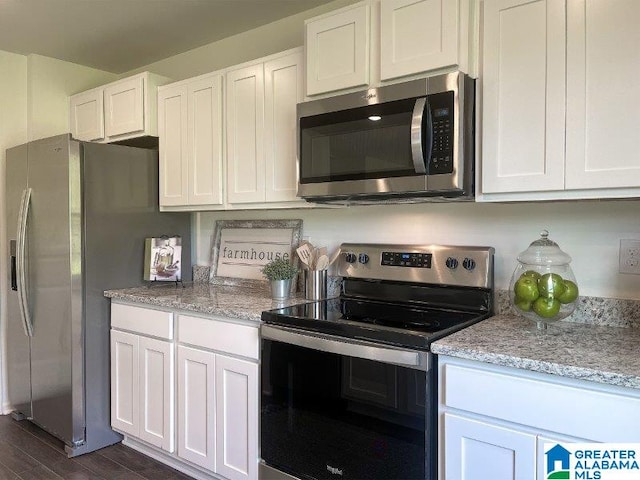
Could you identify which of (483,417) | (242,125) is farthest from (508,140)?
(242,125)

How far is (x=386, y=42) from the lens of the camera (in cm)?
199

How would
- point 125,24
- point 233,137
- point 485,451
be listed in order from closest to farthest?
1. point 485,451
2. point 233,137
3. point 125,24

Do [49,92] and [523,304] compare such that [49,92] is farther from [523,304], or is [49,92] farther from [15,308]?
[523,304]

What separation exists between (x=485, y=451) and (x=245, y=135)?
5.84 feet

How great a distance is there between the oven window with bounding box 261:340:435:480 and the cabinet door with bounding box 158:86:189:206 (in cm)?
123

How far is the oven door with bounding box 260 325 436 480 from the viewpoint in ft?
5.36

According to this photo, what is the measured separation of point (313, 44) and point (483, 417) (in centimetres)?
162

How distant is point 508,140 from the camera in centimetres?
176

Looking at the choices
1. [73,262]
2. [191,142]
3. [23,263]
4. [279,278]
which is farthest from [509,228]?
[23,263]

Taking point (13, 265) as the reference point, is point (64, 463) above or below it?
below

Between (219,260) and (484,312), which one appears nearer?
(484,312)

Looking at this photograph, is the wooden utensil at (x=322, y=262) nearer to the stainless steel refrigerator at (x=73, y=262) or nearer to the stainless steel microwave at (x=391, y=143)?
the stainless steel microwave at (x=391, y=143)

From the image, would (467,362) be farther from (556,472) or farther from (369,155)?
(369,155)

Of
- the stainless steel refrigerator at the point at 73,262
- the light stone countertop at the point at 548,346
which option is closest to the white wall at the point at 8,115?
the stainless steel refrigerator at the point at 73,262
